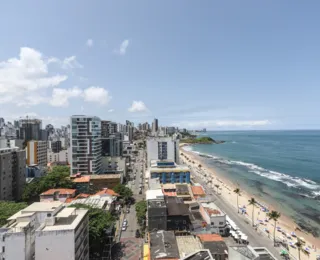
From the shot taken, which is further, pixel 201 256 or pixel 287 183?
pixel 287 183

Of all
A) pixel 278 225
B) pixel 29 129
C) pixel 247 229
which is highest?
pixel 29 129

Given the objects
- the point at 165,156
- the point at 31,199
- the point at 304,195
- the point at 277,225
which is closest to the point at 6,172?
the point at 31,199

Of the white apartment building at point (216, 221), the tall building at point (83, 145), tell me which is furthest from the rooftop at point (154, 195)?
the tall building at point (83, 145)

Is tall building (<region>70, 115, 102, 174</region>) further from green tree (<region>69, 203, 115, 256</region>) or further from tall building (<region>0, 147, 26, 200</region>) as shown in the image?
green tree (<region>69, 203, 115, 256</region>)

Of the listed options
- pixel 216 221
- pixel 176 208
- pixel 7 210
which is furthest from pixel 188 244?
pixel 7 210

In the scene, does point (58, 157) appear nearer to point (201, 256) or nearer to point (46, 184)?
point (46, 184)

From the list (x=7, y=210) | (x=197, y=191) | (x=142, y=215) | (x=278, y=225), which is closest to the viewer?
(x=7, y=210)

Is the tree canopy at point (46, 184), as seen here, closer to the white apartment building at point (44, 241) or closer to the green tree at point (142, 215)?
the green tree at point (142, 215)

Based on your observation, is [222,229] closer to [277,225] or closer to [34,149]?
[277,225]
